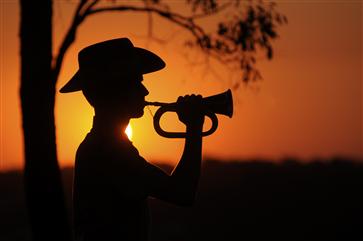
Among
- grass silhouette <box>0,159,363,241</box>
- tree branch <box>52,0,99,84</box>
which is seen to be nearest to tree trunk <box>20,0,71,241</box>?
tree branch <box>52,0,99,84</box>

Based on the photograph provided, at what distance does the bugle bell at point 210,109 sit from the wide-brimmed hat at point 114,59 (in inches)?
8.9

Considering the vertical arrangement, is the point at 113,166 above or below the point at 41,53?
below

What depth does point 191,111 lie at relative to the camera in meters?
4.46

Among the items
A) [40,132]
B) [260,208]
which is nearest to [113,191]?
[40,132]

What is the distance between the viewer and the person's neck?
4.46 m

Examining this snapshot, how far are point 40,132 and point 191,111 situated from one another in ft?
11.2

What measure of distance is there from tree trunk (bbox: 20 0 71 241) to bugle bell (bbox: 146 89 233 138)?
301cm

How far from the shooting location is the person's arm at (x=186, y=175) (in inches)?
172

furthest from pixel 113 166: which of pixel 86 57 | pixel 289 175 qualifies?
pixel 289 175

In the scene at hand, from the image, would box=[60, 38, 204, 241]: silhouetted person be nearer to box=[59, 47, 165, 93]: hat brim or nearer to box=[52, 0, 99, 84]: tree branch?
box=[59, 47, 165, 93]: hat brim

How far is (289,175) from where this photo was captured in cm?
2112

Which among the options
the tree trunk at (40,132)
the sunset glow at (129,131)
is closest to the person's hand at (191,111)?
the sunset glow at (129,131)

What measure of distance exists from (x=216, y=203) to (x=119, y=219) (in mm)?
14058

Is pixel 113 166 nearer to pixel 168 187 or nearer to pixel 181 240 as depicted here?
pixel 168 187
